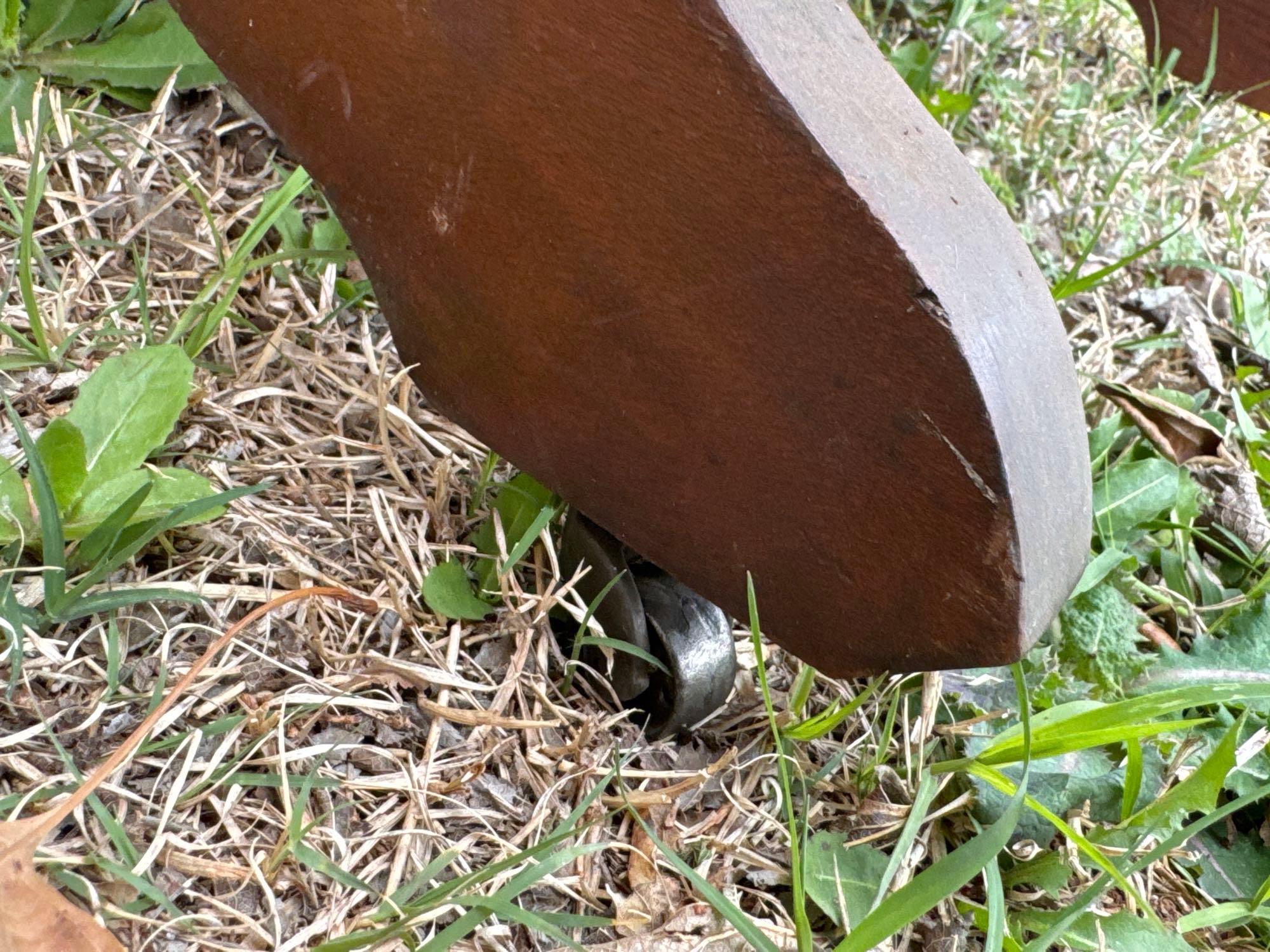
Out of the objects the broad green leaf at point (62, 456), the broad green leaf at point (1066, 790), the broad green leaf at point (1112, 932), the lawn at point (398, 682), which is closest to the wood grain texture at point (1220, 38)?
the lawn at point (398, 682)

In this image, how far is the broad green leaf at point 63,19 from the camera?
139 centimetres

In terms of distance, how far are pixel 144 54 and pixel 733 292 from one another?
1003mm

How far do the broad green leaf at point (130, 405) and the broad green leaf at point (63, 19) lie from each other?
57cm

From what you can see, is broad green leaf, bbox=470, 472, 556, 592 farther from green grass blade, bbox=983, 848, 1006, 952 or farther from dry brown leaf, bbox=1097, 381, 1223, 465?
dry brown leaf, bbox=1097, 381, 1223, 465

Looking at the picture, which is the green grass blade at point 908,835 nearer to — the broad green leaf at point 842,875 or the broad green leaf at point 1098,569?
the broad green leaf at point 842,875

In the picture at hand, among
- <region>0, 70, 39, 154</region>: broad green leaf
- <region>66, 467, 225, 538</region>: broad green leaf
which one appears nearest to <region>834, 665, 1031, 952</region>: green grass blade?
<region>66, 467, 225, 538</region>: broad green leaf

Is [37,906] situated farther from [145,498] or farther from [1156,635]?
[1156,635]

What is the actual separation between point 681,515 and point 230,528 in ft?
1.45

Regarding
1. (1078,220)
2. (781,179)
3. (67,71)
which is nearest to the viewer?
(781,179)

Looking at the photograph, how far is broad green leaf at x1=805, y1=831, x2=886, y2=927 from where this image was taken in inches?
39.4

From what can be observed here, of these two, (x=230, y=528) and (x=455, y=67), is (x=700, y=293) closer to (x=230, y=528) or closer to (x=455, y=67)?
(x=455, y=67)

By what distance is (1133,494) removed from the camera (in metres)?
1.41

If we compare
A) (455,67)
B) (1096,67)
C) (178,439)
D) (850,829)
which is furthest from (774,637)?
(1096,67)

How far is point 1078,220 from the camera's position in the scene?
196 cm
